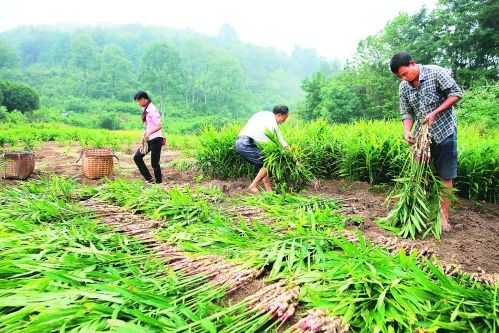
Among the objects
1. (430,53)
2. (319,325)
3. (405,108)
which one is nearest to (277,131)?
(405,108)

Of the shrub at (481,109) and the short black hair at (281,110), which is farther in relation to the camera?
the shrub at (481,109)

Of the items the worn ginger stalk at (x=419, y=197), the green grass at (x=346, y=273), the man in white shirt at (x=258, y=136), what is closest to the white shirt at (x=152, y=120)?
the man in white shirt at (x=258, y=136)

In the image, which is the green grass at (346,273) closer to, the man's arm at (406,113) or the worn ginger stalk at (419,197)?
the worn ginger stalk at (419,197)

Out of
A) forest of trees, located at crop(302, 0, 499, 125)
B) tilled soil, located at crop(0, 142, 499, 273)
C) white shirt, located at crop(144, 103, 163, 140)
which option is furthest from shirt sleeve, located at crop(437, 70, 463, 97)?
forest of trees, located at crop(302, 0, 499, 125)

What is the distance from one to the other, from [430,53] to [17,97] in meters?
34.2

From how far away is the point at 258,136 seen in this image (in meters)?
4.54

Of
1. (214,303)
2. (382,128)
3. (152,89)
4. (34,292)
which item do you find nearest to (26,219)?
(34,292)

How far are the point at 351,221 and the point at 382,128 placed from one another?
7.24 feet

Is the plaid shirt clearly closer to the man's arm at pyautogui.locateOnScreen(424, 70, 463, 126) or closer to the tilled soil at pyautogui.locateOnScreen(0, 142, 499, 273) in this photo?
the man's arm at pyautogui.locateOnScreen(424, 70, 463, 126)

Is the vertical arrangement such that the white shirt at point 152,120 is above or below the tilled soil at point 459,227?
above

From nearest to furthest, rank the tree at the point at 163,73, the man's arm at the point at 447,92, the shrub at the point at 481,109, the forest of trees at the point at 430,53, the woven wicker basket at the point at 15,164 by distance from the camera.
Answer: the man's arm at the point at 447,92, the woven wicker basket at the point at 15,164, the shrub at the point at 481,109, the forest of trees at the point at 430,53, the tree at the point at 163,73

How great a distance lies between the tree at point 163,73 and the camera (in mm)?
57312

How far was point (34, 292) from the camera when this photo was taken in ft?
5.52

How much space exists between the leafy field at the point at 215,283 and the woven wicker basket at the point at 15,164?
2769mm
